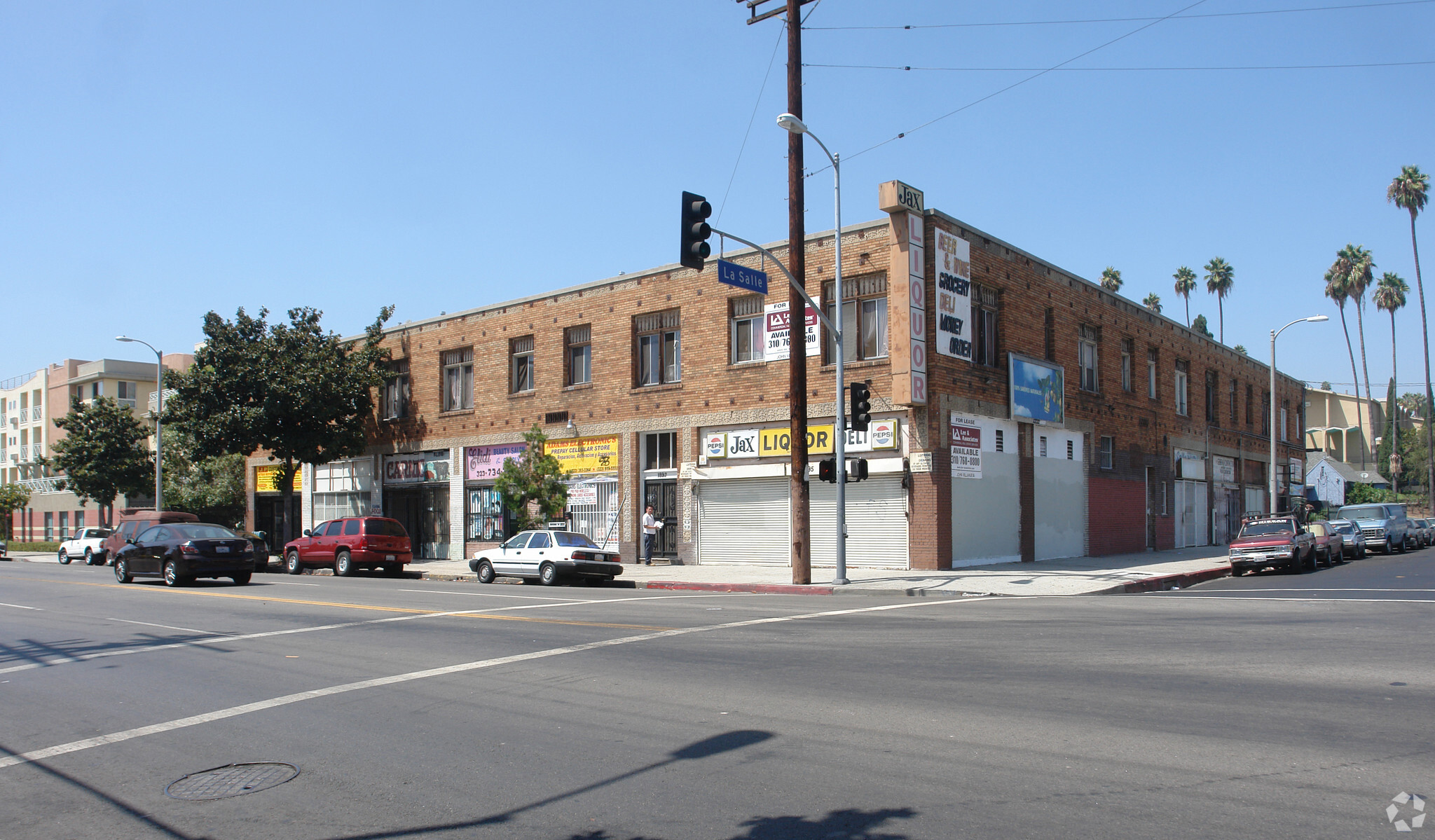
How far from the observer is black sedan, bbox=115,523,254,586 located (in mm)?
22859

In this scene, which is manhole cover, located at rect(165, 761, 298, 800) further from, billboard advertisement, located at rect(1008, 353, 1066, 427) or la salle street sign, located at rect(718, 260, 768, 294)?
billboard advertisement, located at rect(1008, 353, 1066, 427)

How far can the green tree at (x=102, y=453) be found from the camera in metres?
50.6

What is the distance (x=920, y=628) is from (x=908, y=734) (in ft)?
19.5

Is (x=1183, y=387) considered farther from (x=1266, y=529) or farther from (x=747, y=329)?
(x=747, y=329)

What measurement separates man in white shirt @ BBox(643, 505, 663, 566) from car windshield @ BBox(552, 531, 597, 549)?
4749 millimetres

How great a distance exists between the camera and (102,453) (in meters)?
50.7

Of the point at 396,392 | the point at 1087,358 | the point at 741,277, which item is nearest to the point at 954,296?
the point at 741,277

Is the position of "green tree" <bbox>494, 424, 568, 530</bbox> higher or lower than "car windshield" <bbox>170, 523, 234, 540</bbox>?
higher

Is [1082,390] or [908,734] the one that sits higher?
[1082,390]

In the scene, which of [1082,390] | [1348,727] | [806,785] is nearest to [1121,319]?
[1082,390]

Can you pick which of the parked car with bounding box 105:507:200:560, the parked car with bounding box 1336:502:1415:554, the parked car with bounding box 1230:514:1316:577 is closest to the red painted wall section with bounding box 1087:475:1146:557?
the parked car with bounding box 1230:514:1316:577

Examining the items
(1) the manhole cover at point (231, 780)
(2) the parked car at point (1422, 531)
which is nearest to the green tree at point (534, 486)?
(1) the manhole cover at point (231, 780)

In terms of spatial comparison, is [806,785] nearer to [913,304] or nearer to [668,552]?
[913,304]

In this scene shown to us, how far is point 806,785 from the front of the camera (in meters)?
5.98
